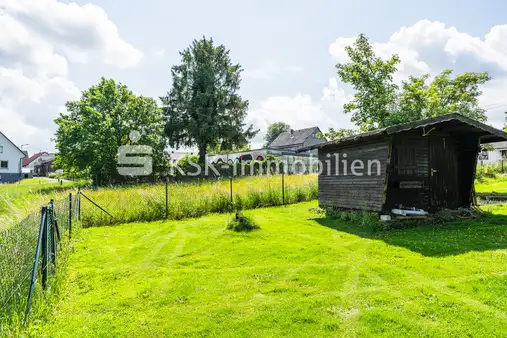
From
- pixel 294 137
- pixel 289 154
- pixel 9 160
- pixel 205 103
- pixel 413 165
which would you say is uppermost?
pixel 205 103

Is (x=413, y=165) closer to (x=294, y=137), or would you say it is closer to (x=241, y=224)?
(x=241, y=224)

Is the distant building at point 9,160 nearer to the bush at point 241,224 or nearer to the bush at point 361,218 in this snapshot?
the bush at point 241,224

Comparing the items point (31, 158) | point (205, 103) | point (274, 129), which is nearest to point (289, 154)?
point (205, 103)

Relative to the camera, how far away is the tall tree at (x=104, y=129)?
926 inches

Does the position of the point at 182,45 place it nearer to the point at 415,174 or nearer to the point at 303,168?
the point at 303,168

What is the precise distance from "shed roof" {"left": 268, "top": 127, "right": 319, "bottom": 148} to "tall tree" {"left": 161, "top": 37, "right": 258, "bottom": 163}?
1645 centimetres

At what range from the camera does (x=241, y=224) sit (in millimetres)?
8188

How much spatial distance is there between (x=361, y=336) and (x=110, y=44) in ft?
35.0

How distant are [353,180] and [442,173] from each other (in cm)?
278

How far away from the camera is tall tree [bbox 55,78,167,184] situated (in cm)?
2352

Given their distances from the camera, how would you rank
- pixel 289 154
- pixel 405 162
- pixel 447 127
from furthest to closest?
pixel 289 154, pixel 447 127, pixel 405 162

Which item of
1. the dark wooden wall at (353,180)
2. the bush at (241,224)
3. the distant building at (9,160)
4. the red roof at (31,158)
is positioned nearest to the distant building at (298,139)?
the dark wooden wall at (353,180)

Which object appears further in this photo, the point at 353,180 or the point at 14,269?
Result: the point at 353,180

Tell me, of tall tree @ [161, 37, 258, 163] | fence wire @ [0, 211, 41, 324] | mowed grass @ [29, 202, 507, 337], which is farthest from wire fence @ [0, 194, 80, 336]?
tall tree @ [161, 37, 258, 163]
